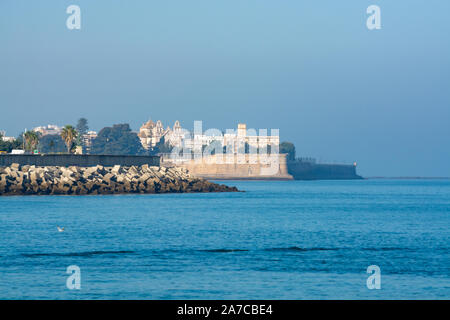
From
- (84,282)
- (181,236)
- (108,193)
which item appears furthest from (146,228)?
(108,193)

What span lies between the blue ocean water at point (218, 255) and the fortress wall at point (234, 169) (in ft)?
437

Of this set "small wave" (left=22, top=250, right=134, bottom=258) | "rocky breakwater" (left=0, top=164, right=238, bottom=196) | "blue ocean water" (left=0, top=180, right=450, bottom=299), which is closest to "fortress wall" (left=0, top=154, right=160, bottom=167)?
"rocky breakwater" (left=0, top=164, right=238, bottom=196)

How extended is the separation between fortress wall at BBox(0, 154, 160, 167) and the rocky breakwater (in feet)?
4.67

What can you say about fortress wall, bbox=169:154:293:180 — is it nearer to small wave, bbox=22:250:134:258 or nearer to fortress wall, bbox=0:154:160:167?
fortress wall, bbox=0:154:160:167

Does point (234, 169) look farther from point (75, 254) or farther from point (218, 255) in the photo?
point (75, 254)

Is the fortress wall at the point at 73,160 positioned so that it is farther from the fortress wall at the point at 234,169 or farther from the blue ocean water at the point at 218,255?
the fortress wall at the point at 234,169

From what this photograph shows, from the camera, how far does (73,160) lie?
255 feet

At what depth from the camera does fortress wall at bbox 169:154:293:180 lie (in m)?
Answer: 186

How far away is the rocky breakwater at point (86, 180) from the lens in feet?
222

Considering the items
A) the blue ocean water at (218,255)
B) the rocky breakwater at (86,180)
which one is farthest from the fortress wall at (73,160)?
the blue ocean water at (218,255)

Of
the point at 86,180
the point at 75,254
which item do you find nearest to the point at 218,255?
the point at 75,254
